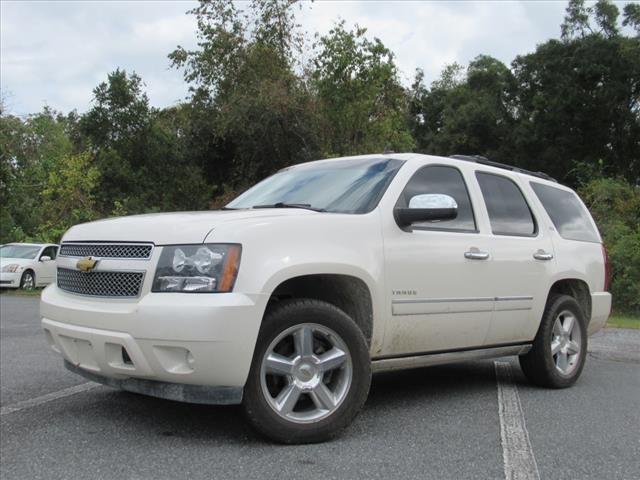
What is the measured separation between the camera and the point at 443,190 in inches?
201

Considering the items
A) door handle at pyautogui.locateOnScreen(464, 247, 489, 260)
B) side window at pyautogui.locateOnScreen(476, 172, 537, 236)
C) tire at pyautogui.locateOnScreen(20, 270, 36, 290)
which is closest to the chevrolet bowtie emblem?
door handle at pyautogui.locateOnScreen(464, 247, 489, 260)

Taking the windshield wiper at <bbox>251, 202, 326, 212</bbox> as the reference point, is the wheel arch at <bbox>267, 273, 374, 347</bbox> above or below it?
below

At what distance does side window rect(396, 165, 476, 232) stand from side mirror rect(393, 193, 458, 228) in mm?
165

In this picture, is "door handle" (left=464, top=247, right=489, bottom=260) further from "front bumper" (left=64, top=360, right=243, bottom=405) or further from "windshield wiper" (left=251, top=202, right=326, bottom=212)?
"front bumper" (left=64, top=360, right=243, bottom=405)

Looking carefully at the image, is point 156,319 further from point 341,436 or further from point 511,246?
point 511,246

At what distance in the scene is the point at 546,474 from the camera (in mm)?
3549

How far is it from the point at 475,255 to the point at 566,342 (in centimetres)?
Answer: 162

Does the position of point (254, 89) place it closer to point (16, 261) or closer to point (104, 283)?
point (16, 261)

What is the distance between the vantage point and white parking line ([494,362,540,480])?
3.57m

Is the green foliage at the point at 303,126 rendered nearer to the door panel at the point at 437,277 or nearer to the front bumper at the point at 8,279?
the front bumper at the point at 8,279

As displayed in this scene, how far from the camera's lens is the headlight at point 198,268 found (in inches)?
145

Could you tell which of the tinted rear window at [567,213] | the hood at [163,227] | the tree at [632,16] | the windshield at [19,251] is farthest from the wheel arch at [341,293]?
the tree at [632,16]

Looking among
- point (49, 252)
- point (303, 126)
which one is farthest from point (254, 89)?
point (49, 252)

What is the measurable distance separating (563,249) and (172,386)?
370cm
